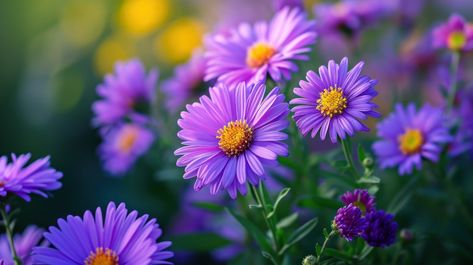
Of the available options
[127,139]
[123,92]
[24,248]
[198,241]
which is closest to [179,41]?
[127,139]

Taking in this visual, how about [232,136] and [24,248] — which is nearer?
[232,136]

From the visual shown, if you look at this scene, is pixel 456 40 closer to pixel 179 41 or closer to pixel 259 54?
pixel 259 54

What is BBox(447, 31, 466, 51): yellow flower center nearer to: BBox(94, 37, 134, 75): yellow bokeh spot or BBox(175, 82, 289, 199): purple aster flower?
BBox(175, 82, 289, 199): purple aster flower

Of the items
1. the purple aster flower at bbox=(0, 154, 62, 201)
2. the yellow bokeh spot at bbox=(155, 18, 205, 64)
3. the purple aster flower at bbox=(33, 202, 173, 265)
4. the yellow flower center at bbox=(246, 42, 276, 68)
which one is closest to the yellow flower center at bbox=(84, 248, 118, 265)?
the purple aster flower at bbox=(33, 202, 173, 265)

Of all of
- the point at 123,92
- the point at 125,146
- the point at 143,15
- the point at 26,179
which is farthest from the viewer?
the point at 143,15

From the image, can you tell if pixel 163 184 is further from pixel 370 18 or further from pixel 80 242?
pixel 80 242

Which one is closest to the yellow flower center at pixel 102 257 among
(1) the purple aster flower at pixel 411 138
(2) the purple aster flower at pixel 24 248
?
(2) the purple aster flower at pixel 24 248
